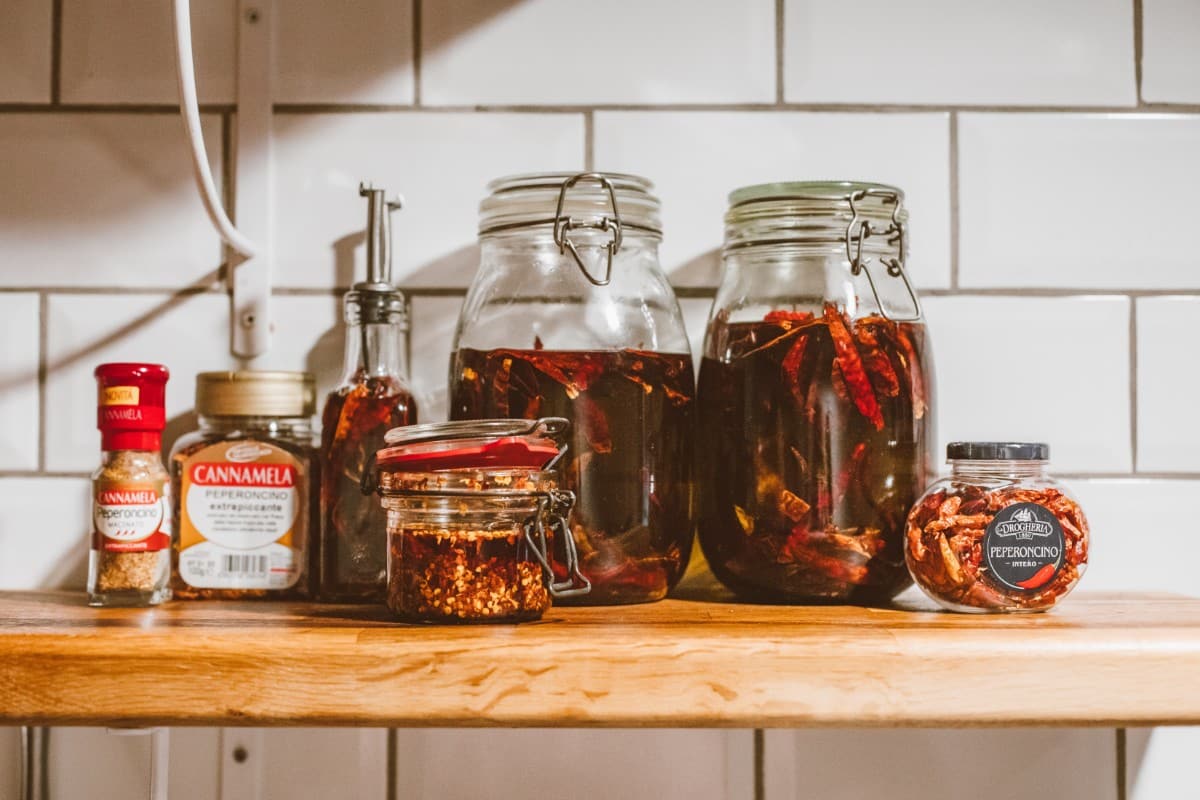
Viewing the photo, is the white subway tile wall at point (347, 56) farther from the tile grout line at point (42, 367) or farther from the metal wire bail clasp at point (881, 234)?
the metal wire bail clasp at point (881, 234)

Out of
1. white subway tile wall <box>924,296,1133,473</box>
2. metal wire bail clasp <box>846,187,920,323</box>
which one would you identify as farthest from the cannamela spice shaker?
white subway tile wall <box>924,296,1133,473</box>

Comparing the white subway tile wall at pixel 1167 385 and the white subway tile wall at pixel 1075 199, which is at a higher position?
the white subway tile wall at pixel 1075 199

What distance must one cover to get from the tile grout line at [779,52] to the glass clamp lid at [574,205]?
0.18m

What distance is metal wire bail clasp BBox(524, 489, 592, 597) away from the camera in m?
0.62

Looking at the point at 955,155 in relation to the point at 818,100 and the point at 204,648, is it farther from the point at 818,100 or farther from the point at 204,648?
the point at 204,648

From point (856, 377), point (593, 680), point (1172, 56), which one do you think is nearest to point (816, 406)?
point (856, 377)

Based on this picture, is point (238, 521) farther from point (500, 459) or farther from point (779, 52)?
point (779, 52)

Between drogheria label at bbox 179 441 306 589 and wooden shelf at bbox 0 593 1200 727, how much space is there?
155 millimetres

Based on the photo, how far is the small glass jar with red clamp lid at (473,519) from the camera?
602 millimetres

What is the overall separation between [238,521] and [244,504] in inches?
0.5

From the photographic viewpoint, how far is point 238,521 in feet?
2.38

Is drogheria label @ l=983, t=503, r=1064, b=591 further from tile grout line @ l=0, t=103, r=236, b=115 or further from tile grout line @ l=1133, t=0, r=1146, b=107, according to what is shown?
tile grout line @ l=0, t=103, r=236, b=115

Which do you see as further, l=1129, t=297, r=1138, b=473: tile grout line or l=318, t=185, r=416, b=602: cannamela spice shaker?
l=1129, t=297, r=1138, b=473: tile grout line

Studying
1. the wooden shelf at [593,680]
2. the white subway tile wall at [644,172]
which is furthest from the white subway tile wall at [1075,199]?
the wooden shelf at [593,680]
